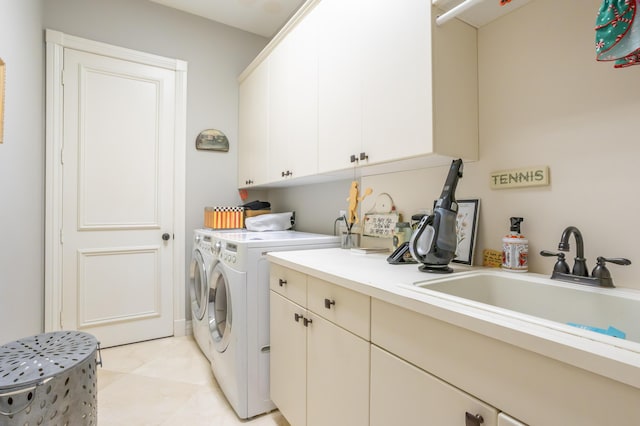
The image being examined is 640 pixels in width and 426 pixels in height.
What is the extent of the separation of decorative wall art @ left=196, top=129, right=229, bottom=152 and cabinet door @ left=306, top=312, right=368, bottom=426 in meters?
2.18

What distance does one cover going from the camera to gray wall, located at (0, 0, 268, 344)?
169cm

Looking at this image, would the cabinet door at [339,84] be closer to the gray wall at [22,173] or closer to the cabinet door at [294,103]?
the cabinet door at [294,103]

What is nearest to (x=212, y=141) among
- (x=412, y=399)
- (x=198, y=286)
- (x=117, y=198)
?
(x=117, y=198)

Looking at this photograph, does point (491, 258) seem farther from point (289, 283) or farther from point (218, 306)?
point (218, 306)

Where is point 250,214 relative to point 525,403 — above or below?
above

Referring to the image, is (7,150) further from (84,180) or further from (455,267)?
(455,267)

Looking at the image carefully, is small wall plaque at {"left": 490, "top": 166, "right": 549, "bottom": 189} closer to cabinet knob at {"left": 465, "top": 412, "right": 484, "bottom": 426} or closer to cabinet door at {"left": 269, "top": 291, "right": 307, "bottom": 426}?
cabinet knob at {"left": 465, "top": 412, "right": 484, "bottom": 426}

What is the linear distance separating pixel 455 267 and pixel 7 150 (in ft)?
7.65

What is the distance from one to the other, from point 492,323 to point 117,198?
284cm

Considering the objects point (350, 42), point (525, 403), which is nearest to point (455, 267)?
point (525, 403)

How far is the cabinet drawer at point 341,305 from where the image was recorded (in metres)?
1.04

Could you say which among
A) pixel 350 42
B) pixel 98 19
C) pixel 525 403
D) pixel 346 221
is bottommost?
pixel 525 403

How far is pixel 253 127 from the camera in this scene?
8.91 feet

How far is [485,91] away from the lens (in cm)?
135
